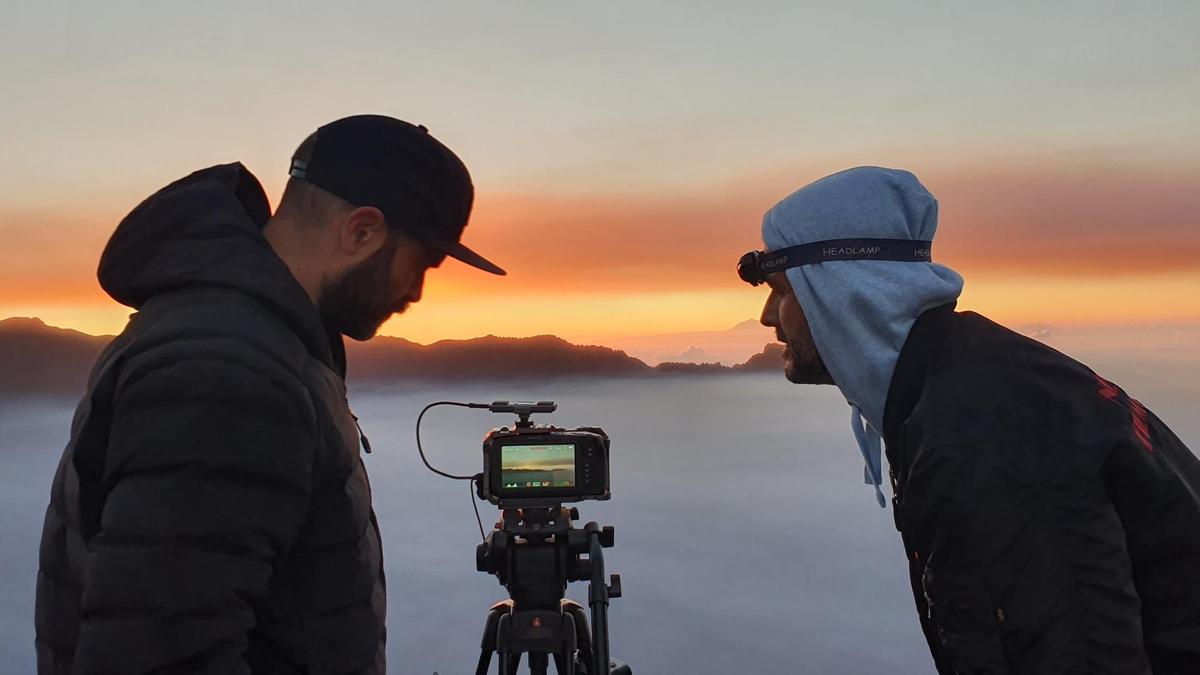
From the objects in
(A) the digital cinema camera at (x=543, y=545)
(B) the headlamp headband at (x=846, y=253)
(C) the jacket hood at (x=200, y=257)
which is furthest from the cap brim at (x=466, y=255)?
(A) the digital cinema camera at (x=543, y=545)

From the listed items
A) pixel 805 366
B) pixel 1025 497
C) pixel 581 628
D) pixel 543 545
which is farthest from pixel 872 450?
pixel 581 628

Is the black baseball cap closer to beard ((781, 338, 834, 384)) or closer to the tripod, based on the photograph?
beard ((781, 338, 834, 384))

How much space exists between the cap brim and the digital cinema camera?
1056mm

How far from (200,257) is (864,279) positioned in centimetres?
125

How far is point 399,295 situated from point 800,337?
92 cm

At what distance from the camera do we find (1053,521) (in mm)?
1357

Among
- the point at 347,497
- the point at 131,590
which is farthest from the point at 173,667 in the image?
the point at 347,497

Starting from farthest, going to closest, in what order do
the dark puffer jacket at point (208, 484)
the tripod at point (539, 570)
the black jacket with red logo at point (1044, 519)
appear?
the tripod at point (539, 570) < the black jacket with red logo at point (1044, 519) < the dark puffer jacket at point (208, 484)

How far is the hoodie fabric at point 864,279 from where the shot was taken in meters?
1.70

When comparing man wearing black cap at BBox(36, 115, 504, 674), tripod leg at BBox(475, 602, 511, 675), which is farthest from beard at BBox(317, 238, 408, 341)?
tripod leg at BBox(475, 602, 511, 675)

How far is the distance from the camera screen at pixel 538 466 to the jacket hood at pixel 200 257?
1.32m

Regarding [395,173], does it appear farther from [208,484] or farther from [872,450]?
[872,450]

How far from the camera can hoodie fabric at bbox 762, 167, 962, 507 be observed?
1696 millimetres

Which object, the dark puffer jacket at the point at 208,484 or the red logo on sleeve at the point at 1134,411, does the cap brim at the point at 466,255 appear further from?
the red logo on sleeve at the point at 1134,411
